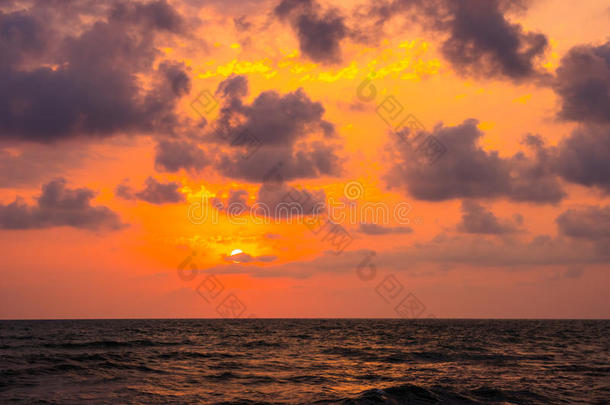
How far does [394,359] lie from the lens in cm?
4356

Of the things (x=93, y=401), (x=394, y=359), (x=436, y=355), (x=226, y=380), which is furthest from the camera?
(x=436, y=355)

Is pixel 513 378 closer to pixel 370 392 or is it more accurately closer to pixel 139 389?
Result: pixel 370 392

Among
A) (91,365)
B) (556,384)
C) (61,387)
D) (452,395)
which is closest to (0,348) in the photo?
(91,365)

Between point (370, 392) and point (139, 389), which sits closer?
point (370, 392)

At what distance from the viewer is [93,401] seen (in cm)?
2525

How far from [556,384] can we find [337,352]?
2434 centimetres

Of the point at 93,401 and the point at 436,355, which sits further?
the point at 436,355

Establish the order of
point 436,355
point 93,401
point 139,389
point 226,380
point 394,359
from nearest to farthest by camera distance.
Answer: point 93,401 → point 139,389 → point 226,380 → point 394,359 → point 436,355

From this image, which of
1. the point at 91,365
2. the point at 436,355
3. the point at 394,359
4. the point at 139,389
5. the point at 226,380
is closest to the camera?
the point at 139,389

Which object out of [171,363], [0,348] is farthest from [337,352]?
[0,348]

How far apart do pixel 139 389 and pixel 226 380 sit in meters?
5.80

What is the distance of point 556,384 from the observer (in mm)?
30125

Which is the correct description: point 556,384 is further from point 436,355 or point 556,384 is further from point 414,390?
point 436,355

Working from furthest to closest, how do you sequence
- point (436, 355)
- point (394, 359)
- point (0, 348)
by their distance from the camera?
point (0, 348) → point (436, 355) → point (394, 359)
